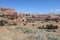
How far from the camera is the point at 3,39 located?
13.6 meters

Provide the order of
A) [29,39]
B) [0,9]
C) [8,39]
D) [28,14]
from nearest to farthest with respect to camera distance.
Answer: [8,39] < [29,39] < [0,9] < [28,14]

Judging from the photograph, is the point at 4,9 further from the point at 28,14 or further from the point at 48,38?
the point at 48,38

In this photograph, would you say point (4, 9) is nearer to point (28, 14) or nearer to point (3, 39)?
point (28, 14)

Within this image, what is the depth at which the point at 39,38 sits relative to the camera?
602 inches

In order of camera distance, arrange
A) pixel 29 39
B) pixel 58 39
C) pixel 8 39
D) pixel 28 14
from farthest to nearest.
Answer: pixel 28 14
pixel 58 39
pixel 29 39
pixel 8 39

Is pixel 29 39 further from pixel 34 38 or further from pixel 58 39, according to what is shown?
pixel 58 39

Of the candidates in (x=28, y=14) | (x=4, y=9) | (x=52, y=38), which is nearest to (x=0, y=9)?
(x=4, y=9)

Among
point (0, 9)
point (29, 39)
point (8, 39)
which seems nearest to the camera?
point (8, 39)

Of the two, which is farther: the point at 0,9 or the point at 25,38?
the point at 0,9

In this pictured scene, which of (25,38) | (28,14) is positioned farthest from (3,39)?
(28,14)

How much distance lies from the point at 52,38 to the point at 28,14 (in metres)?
86.0

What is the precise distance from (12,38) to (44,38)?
8.29ft

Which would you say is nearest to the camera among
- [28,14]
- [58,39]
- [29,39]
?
[29,39]

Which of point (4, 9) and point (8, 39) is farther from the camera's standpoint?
point (4, 9)
